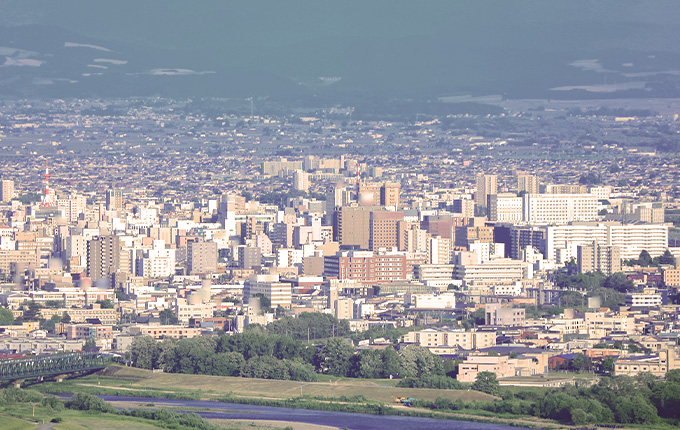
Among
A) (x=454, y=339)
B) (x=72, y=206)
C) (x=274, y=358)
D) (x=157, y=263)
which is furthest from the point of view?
(x=72, y=206)

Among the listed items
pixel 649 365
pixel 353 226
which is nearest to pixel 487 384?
pixel 649 365

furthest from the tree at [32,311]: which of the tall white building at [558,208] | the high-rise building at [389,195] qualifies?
the tall white building at [558,208]

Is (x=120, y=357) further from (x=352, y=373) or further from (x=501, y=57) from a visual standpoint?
(x=501, y=57)

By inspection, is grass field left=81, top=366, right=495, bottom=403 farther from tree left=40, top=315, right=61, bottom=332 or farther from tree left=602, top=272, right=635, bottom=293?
tree left=602, top=272, right=635, bottom=293

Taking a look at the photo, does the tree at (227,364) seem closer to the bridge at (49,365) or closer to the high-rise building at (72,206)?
the bridge at (49,365)

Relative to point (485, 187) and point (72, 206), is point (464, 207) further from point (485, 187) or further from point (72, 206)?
point (72, 206)

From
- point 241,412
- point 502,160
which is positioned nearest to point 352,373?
point 241,412
